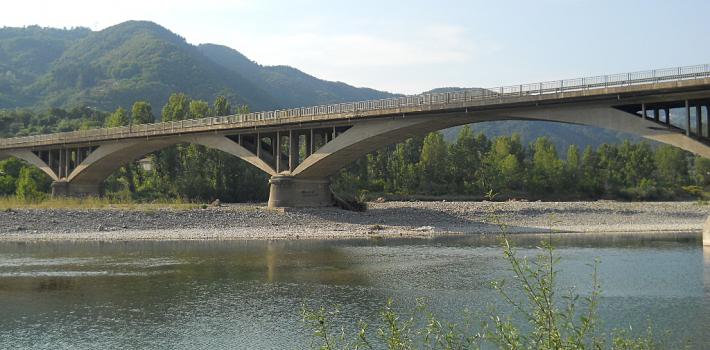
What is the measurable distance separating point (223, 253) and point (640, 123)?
23972 mm

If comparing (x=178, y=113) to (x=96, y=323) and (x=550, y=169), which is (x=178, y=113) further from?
(x=96, y=323)

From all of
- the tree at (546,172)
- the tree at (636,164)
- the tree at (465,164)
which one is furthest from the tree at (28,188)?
the tree at (636,164)

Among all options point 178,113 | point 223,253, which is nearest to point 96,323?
point 223,253

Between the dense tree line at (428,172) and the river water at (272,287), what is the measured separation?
37.4 m

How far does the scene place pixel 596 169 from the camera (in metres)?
108

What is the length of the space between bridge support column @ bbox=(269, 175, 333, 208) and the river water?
1404 cm

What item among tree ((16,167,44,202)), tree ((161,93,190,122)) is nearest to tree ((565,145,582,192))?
tree ((161,93,190,122))

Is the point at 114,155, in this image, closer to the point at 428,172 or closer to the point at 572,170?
the point at 428,172

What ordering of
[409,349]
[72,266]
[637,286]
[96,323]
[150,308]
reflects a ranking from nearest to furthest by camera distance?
[409,349]
[96,323]
[150,308]
[637,286]
[72,266]

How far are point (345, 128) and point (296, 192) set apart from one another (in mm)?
7276

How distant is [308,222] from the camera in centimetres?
5259

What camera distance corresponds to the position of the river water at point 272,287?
18938 mm

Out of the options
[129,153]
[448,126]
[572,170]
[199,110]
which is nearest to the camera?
[448,126]

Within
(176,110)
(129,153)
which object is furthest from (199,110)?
(129,153)
